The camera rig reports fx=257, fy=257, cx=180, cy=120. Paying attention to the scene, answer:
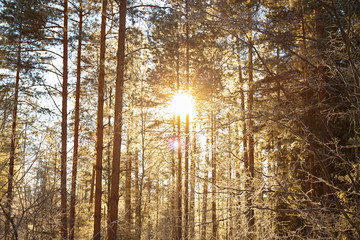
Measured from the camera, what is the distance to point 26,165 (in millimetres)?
3230

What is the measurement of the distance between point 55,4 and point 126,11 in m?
4.07

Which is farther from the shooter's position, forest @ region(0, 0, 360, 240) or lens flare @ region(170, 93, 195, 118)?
lens flare @ region(170, 93, 195, 118)

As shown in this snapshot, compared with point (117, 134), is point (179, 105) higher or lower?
higher

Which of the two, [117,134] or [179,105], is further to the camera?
[179,105]

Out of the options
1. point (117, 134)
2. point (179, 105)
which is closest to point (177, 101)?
point (179, 105)

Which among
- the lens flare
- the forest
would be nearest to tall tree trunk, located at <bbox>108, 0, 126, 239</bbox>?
the forest

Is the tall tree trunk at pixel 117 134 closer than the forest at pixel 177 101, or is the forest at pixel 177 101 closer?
the forest at pixel 177 101

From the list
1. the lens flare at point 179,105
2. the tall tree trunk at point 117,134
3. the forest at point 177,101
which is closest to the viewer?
the forest at point 177,101

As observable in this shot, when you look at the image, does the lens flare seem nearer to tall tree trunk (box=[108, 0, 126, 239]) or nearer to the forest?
the forest

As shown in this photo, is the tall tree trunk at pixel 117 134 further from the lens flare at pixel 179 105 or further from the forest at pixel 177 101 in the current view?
the lens flare at pixel 179 105

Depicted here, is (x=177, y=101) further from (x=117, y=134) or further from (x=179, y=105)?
(x=117, y=134)

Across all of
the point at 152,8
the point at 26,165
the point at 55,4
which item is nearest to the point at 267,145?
the point at 152,8

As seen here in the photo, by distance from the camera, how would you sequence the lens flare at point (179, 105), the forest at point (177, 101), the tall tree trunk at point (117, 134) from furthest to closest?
the lens flare at point (179, 105)
the tall tree trunk at point (117, 134)
the forest at point (177, 101)

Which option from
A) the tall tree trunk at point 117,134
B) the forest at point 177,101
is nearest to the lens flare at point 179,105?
the forest at point 177,101
